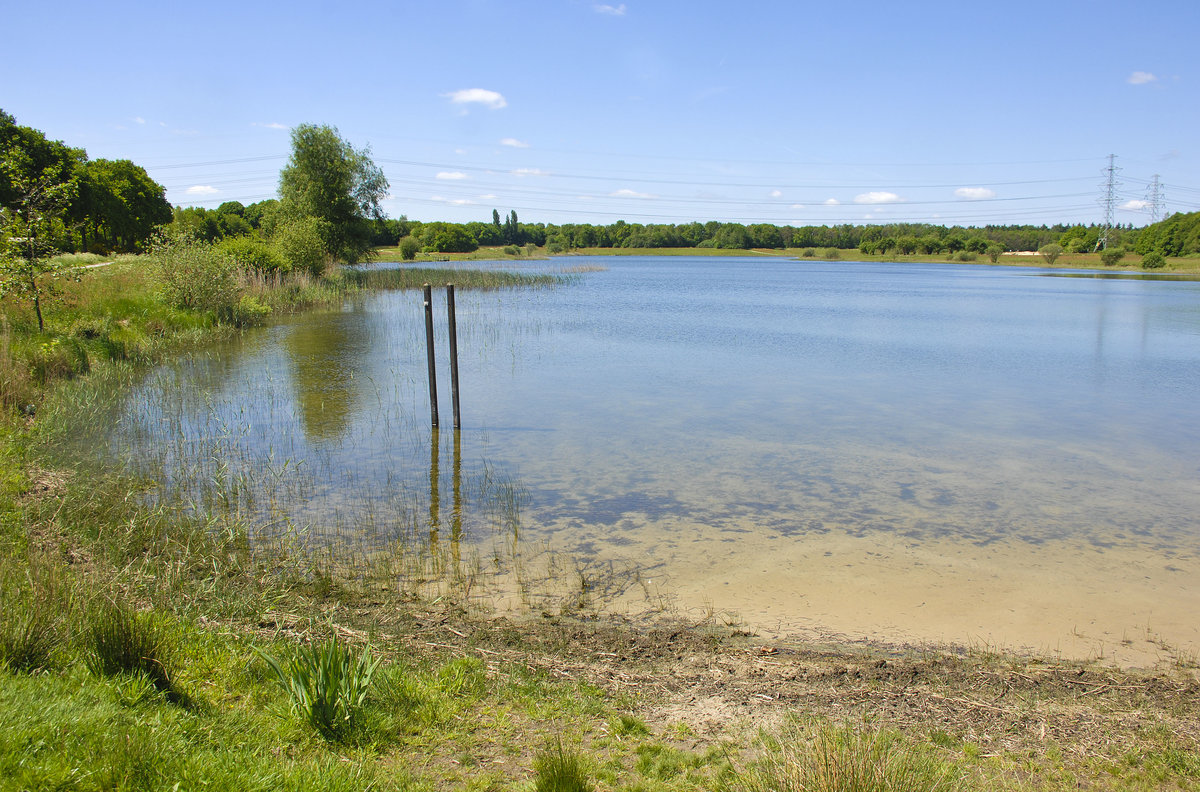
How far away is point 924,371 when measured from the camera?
1839cm

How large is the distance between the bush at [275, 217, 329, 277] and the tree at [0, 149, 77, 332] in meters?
18.7

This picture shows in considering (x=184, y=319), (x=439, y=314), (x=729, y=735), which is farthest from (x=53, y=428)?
(x=439, y=314)

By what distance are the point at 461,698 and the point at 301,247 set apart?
3446cm

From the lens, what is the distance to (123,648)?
3.74 m

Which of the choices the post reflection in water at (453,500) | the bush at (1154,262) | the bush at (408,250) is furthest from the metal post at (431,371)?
the bush at (1154,262)

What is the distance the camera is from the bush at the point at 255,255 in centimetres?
2847

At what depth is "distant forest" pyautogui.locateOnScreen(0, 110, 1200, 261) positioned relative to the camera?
2529cm

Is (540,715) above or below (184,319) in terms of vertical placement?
below

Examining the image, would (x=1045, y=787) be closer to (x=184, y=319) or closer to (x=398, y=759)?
(x=398, y=759)

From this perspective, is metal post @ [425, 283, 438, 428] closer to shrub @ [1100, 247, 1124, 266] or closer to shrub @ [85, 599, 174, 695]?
shrub @ [85, 599, 174, 695]

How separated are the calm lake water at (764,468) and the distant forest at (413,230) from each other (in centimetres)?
633

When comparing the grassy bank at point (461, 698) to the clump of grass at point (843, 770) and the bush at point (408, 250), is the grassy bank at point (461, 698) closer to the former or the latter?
the clump of grass at point (843, 770)

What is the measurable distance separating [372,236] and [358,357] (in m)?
31.7

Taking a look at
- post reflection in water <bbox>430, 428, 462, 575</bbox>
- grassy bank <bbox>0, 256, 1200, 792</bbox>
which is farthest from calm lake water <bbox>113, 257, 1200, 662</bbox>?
grassy bank <bbox>0, 256, 1200, 792</bbox>
